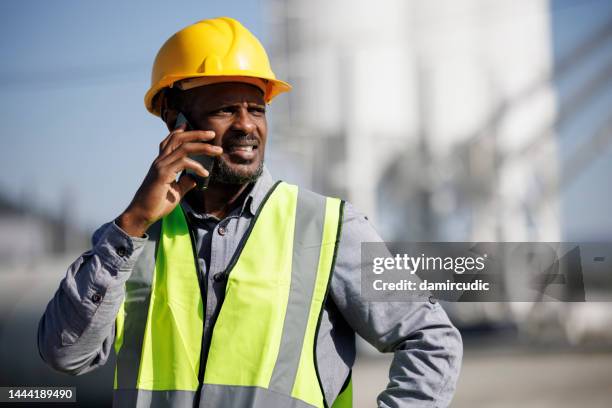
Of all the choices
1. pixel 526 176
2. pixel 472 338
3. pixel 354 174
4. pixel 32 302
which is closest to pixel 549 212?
pixel 526 176

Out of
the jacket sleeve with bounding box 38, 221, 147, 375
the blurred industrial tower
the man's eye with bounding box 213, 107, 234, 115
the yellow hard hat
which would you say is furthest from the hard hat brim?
the blurred industrial tower

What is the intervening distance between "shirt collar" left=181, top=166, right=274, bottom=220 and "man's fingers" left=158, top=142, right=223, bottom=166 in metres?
0.14

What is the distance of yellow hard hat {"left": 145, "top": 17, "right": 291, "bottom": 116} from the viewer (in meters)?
2.14

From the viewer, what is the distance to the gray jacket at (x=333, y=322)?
68.7 inches

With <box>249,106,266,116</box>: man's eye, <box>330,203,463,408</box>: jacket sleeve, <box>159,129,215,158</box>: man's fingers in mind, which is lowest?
<box>330,203,463,408</box>: jacket sleeve

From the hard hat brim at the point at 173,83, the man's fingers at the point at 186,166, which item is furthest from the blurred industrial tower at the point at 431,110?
the man's fingers at the point at 186,166

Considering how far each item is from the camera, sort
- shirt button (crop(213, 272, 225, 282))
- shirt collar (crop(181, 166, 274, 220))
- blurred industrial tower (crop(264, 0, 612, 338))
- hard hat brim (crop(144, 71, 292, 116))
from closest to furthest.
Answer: shirt button (crop(213, 272, 225, 282)) < shirt collar (crop(181, 166, 274, 220)) < hard hat brim (crop(144, 71, 292, 116)) < blurred industrial tower (crop(264, 0, 612, 338))

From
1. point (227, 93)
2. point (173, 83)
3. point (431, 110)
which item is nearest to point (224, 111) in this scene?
point (227, 93)

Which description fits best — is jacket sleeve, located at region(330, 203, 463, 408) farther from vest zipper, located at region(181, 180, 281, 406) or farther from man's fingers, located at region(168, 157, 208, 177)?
man's fingers, located at region(168, 157, 208, 177)

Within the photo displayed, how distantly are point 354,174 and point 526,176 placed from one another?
8.04ft

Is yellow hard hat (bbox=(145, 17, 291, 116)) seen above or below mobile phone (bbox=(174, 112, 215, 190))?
above

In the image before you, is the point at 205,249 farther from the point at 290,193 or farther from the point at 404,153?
the point at 404,153

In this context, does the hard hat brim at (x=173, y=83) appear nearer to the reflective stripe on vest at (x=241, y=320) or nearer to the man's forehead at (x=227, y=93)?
the man's forehead at (x=227, y=93)

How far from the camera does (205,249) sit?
75.9 inches
